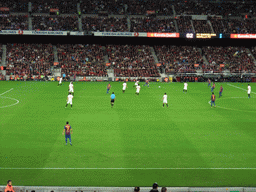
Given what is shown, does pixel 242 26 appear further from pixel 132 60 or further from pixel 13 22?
pixel 13 22

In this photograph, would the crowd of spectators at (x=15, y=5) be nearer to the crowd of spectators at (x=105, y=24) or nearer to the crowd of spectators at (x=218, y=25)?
the crowd of spectators at (x=105, y=24)

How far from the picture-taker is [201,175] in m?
17.3

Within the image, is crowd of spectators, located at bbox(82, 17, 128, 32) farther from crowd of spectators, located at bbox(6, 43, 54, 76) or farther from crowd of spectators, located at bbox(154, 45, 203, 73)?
crowd of spectators, located at bbox(6, 43, 54, 76)

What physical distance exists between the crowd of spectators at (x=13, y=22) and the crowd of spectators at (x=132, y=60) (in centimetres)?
1831

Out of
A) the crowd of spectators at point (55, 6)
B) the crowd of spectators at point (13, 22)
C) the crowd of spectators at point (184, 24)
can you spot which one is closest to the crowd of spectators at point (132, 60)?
the crowd of spectators at point (184, 24)

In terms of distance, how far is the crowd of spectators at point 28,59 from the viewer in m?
64.9

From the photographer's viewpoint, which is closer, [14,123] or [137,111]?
[14,123]

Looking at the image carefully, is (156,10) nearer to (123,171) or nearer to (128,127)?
(128,127)

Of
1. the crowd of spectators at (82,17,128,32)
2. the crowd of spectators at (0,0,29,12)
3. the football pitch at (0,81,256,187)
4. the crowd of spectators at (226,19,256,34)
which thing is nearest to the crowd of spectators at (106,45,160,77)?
the crowd of spectators at (82,17,128,32)

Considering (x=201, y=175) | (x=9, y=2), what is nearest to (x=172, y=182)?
(x=201, y=175)

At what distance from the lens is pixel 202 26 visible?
78000 millimetres

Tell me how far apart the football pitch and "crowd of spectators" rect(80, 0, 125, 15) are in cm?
4389

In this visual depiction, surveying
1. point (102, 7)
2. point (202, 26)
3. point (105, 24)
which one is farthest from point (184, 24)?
point (102, 7)

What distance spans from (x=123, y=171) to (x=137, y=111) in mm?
16294
